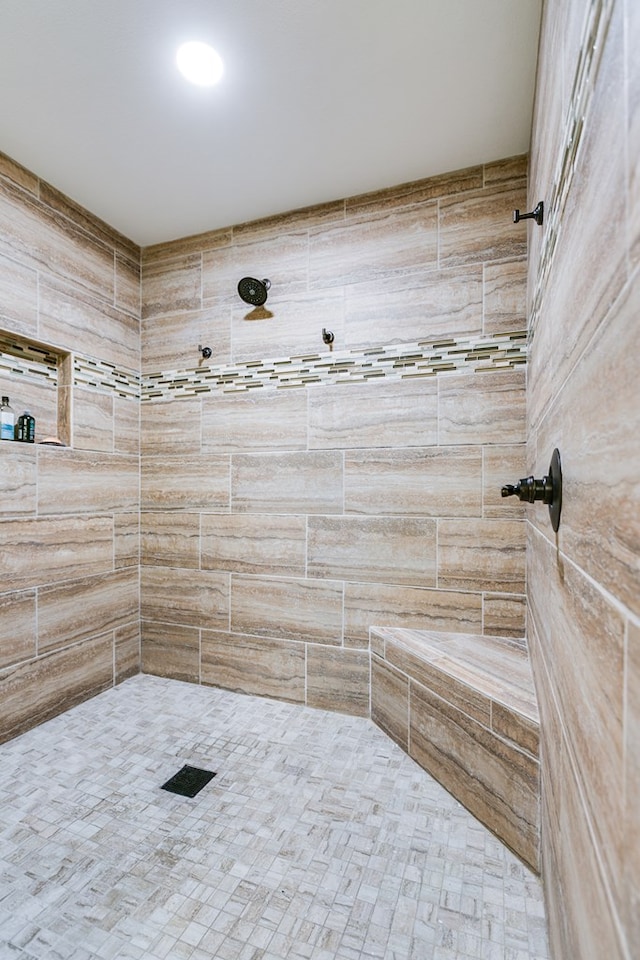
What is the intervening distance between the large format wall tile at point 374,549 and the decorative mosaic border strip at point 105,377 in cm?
125

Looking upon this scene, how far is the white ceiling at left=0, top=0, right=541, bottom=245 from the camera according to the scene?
4.39 feet

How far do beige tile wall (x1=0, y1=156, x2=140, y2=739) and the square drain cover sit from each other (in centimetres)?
80

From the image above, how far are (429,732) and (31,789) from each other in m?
1.39

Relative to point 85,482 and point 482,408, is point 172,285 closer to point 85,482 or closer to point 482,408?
point 85,482

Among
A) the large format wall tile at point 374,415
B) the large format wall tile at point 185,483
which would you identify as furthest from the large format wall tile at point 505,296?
the large format wall tile at point 185,483

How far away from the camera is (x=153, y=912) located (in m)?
1.11

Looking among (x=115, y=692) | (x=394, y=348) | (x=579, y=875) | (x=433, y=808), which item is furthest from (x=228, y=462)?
(x=579, y=875)

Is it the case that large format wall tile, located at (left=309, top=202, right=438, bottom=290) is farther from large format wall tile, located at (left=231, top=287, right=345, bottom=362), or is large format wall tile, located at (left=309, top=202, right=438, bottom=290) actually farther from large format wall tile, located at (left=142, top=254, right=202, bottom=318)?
large format wall tile, located at (left=142, top=254, right=202, bottom=318)

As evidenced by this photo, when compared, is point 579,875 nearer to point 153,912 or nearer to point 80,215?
point 153,912

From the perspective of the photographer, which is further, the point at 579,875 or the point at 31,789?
the point at 31,789

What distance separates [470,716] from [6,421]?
2119 millimetres

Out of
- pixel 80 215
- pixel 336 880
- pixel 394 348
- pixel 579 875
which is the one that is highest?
Answer: pixel 80 215

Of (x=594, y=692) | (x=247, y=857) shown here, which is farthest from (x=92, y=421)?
(x=594, y=692)

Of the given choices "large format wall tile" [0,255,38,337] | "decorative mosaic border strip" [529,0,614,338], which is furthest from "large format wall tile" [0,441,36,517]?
"decorative mosaic border strip" [529,0,614,338]
